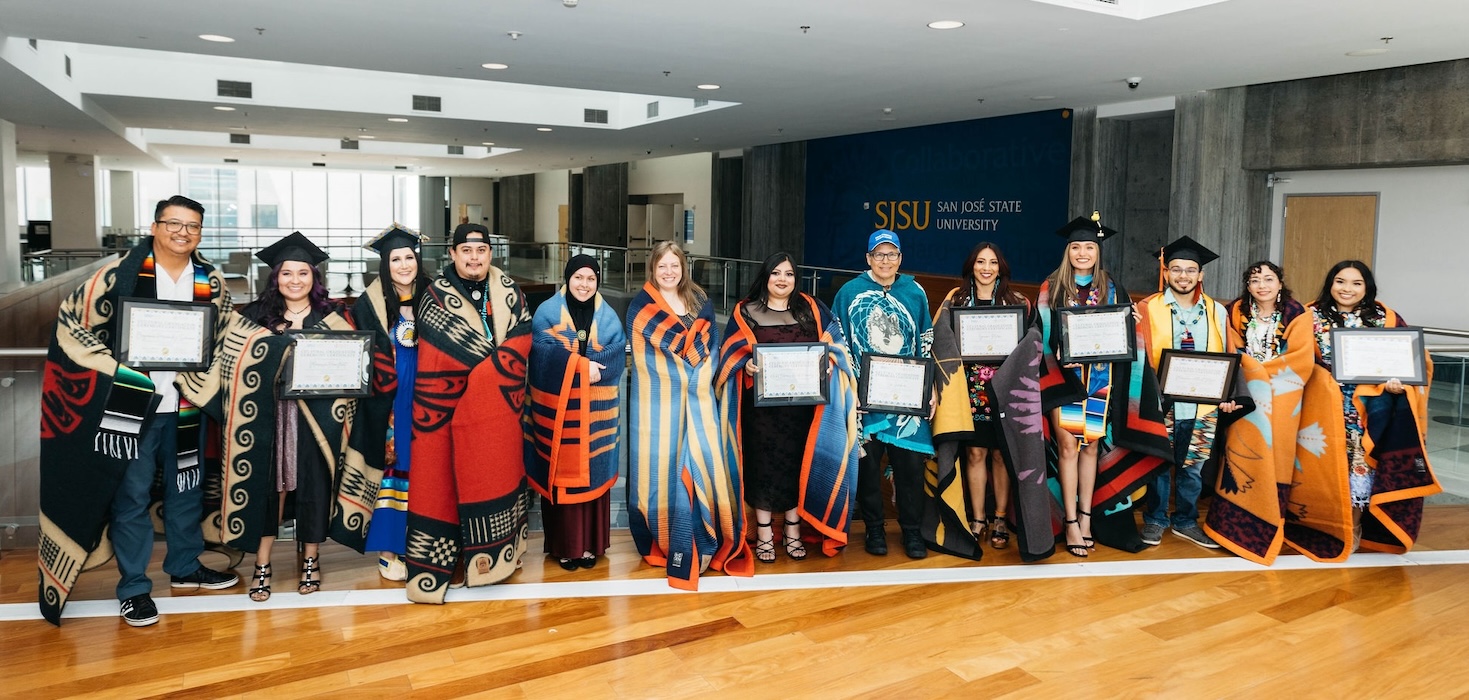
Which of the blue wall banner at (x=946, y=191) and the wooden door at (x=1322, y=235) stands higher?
the blue wall banner at (x=946, y=191)

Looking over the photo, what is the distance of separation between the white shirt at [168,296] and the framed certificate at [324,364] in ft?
1.31

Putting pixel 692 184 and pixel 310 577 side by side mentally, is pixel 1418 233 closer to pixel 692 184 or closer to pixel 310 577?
pixel 310 577

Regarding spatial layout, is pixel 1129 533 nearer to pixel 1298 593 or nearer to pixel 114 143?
pixel 1298 593

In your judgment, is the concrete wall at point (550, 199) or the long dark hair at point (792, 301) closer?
the long dark hair at point (792, 301)

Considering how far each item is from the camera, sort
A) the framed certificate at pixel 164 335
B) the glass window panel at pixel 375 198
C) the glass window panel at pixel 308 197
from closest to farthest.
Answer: the framed certificate at pixel 164 335, the glass window panel at pixel 308 197, the glass window panel at pixel 375 198

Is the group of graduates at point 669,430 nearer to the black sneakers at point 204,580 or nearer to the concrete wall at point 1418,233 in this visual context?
the black sneakers at point 204,580

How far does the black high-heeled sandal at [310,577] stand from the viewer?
413 centimetres

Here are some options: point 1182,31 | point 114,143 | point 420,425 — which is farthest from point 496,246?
point 420,425

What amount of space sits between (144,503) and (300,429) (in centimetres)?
63

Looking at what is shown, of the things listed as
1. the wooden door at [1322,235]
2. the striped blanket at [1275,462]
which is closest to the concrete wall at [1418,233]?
the wooden door at [1322,235]

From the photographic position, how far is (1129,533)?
4930 millimetres

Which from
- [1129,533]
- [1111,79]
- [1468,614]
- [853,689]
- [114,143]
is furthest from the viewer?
[114,143]

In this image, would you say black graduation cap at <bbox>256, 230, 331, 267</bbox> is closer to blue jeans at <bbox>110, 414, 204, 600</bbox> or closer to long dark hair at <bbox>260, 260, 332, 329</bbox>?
long dark hair at <bbox>260, 260, 332, 329</bbox>

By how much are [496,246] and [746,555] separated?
13664 millimetres
